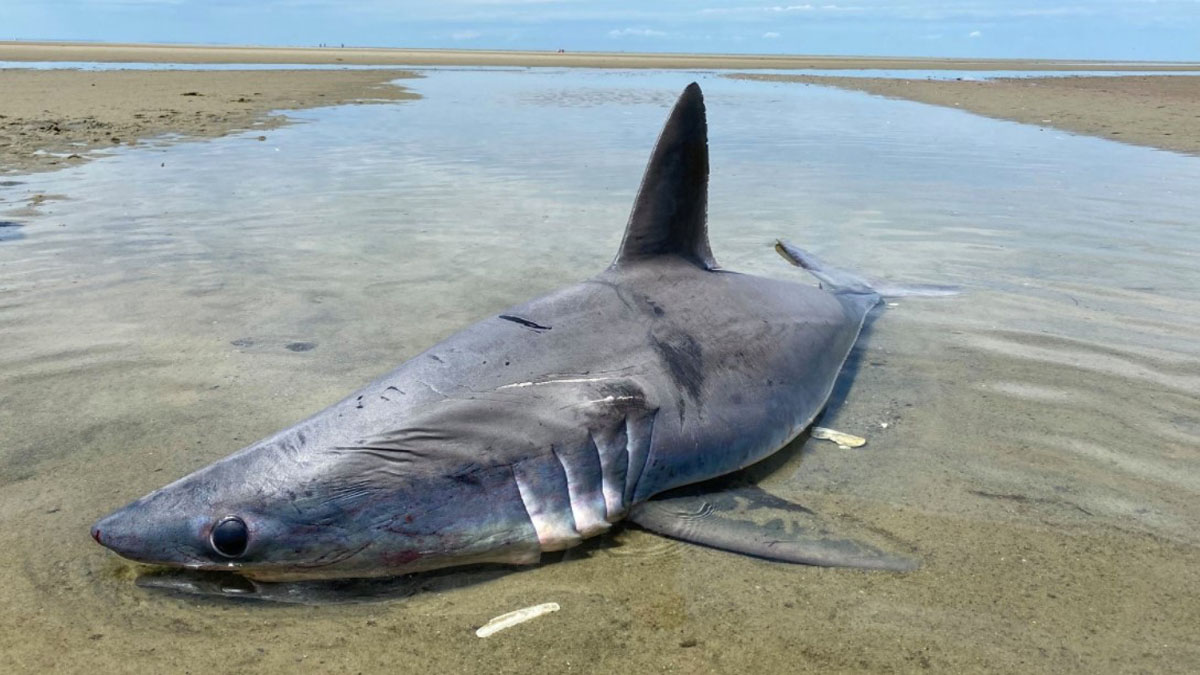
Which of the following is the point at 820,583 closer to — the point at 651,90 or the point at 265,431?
the point at 265,431

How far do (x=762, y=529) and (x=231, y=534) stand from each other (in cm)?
166

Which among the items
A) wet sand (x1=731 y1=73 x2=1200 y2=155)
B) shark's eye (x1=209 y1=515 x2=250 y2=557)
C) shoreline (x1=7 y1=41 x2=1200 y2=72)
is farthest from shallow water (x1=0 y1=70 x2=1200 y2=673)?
shoreline (x1=7 y1=41 x2=1200 y2=72)

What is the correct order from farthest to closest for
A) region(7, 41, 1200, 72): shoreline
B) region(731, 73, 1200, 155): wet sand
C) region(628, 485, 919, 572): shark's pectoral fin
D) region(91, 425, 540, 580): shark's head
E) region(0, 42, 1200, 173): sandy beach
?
region(7, 41, 1200, 72): shoreline < region(731, 73, 1200, 155): wet sand < region(0, 42, 1200, 173): sandy beach < region(628, 485, 919, 572): shark's pectoral fin < region(91, 425, 540, 580): shark's head

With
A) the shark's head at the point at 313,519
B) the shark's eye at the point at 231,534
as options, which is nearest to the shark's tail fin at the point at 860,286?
the shark's head at the point at 313,519

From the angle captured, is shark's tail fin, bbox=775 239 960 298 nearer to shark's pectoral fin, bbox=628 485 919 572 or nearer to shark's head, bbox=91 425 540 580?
shark's pectoral fin, bbox=628 485 919 572

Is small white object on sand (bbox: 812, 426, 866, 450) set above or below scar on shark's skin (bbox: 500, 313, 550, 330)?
below

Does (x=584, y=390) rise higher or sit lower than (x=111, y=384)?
higher

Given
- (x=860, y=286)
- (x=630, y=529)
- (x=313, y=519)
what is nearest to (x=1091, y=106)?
(x=860, y=286)

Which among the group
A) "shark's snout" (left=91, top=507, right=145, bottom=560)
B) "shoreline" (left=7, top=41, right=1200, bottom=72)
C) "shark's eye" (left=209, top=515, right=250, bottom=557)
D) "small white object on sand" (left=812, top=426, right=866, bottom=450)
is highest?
"shoreline" (left=7, top=41, right=1200, bottom=72)

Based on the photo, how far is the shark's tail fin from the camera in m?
5.70

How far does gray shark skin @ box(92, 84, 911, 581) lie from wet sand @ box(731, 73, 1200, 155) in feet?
43.2

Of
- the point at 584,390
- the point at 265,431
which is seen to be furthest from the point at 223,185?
the point at 584,390

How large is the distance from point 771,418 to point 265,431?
6.92 ft

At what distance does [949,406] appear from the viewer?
13.6 ft
